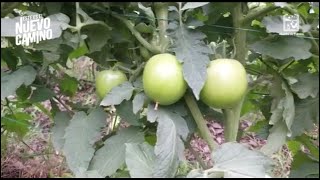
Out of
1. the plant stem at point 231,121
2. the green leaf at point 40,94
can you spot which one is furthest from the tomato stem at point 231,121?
the green leaf at point 40,94

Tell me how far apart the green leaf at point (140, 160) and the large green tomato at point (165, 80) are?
0.29ft

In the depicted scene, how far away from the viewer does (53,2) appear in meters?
0.88

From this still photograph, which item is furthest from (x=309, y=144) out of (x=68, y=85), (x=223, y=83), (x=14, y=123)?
(x=14, y=123)

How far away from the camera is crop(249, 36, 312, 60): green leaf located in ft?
2.72

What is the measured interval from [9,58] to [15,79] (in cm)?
12

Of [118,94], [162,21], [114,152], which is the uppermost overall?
[162,21]

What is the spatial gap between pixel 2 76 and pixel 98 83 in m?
0.17

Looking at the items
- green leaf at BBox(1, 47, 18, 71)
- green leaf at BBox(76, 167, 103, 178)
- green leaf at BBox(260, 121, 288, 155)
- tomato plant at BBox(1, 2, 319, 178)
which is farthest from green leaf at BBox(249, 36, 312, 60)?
green leaf at BBox(1, 47, 18, 71)

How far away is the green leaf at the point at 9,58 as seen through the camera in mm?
965

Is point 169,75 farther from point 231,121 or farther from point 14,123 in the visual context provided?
point 14,123

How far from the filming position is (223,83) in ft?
2.76

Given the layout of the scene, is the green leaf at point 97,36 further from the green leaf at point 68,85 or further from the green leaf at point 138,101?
the green leaf at point 68,85

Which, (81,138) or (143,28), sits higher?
(143,28)

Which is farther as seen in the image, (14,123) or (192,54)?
(14,123)
